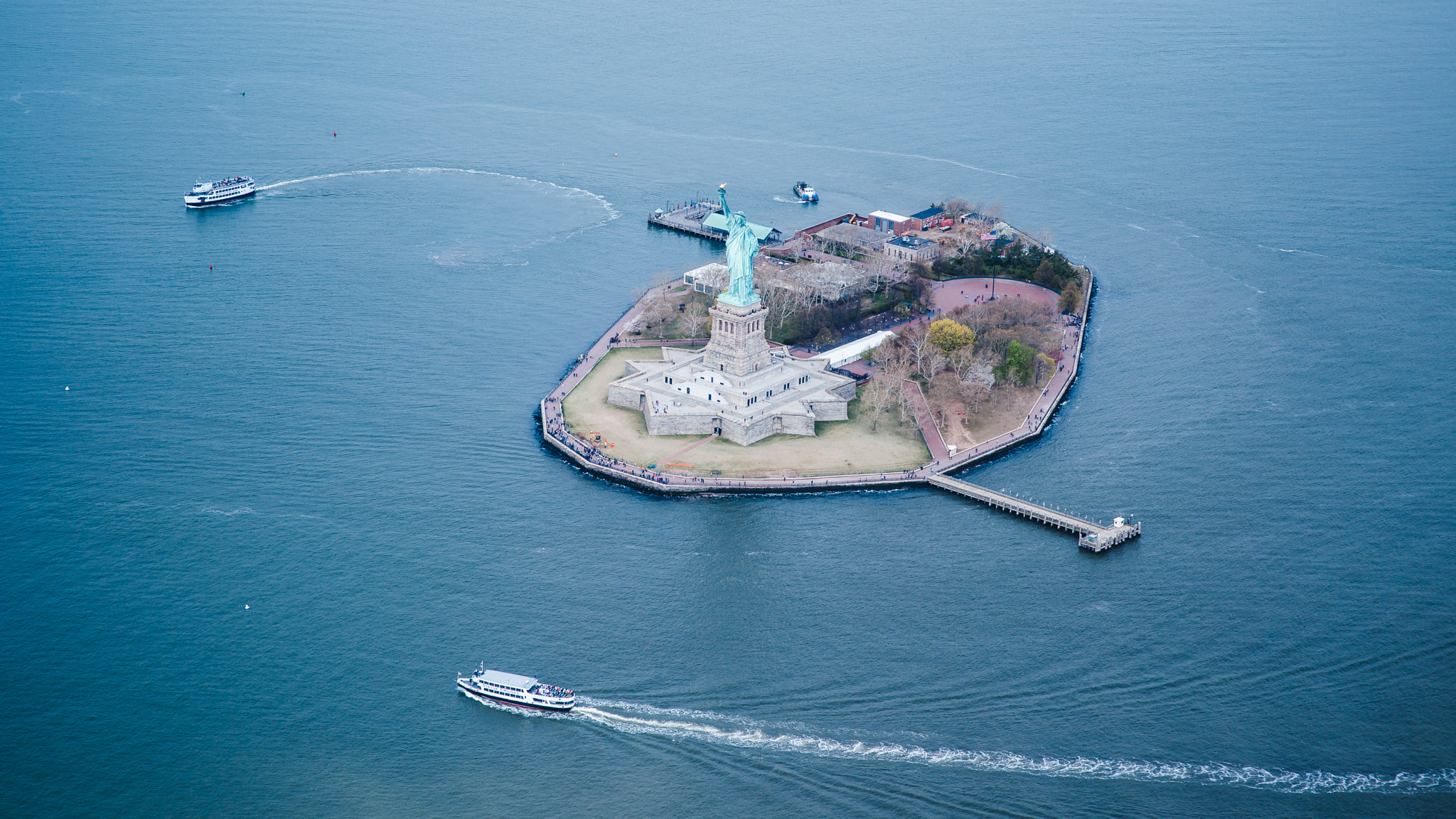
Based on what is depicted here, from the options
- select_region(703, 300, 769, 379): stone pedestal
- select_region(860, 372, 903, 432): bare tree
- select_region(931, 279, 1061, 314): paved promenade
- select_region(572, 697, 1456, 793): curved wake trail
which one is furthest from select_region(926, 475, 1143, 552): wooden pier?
select_region(931, 279, 1061, 314): paved promenade

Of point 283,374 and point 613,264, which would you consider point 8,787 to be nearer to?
point 283,374

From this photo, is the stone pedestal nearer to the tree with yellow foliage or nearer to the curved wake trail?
the tree with yellow foliage

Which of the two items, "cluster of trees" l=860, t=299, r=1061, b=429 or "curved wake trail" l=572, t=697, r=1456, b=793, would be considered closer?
"curved wake trail" l=572, t=697, r=1456, b=793

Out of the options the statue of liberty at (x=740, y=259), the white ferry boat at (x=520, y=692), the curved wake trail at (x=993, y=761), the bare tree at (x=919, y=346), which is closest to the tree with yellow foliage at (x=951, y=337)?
the bare tree at (x=919, y=346)

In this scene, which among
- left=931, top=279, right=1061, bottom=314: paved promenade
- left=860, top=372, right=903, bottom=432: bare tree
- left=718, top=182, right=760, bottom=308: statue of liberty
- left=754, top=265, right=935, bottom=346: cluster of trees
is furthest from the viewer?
left=931, top=279, right=1061, bottom=314: paved promenade

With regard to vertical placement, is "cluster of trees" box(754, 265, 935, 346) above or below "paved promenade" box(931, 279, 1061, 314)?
below

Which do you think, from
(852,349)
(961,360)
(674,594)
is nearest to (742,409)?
(852,349)

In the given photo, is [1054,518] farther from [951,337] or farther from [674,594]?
[674,594]

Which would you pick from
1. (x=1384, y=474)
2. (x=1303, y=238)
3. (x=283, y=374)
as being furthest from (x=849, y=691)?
(x=1303, y=238)

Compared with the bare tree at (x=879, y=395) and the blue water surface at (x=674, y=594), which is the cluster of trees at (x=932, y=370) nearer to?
the bare tree at (x=879, y=395)
